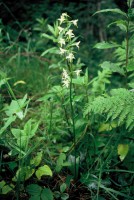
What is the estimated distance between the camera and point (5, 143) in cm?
173

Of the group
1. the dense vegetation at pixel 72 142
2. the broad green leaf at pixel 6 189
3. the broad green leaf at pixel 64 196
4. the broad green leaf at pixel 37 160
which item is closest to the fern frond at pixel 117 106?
the dense vegetation at pixel 72 142

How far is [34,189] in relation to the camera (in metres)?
1.65

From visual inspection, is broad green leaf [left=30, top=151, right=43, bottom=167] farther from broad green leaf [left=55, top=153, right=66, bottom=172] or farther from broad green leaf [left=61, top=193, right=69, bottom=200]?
broad green leaf [left=61, top=193, right=69, bottom=200]

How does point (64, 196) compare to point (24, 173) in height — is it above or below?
below

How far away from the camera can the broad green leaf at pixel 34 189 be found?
64.4 inches

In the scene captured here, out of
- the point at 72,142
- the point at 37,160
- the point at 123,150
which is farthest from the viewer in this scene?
the point at 72,142

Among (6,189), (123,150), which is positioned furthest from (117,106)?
(6,189)

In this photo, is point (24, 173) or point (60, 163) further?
point (60, 163)

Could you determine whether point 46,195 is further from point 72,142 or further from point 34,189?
point 72,142

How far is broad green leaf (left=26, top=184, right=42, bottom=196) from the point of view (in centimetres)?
164

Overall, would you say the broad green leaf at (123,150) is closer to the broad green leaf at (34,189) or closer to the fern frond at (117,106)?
the fern frond at (117,106)

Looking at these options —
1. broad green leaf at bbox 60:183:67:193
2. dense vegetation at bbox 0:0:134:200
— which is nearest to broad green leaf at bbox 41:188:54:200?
dense vegetation at bbox 0:0:134:200

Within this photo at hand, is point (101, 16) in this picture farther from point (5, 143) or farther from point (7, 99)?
point (5, 143)

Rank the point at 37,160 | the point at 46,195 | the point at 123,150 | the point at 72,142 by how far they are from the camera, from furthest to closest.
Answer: the point at 72,142 < the point at 123,150 < the point at 37,160 < the point at 46,195
